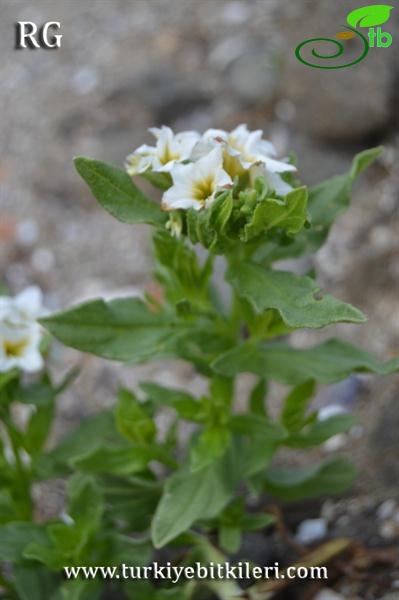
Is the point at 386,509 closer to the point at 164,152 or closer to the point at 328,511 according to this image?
the point at 328,511

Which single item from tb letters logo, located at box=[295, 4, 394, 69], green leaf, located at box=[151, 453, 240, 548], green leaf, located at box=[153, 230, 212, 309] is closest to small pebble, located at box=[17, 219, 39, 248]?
tb letters logo, located at box=[295, 4, 394, 69]

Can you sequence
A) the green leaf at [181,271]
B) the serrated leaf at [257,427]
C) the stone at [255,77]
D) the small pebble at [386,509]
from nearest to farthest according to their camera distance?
the green leaf at [181,271], the serrated leaf at [257,427], the small pebble at [386,509], the stone at [255,77]

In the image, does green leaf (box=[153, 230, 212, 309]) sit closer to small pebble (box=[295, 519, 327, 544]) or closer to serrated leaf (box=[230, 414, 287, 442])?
serrated leaf (box=[230, 414, 287, 442])

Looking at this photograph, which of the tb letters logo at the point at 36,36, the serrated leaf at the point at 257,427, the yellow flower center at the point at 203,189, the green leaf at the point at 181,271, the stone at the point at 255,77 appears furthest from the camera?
the stone at the point at 255,77

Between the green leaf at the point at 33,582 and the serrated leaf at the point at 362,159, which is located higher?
the serrated leaf at the point at 362,159

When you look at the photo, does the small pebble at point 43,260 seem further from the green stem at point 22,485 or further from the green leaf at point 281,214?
the green leaf at point 281,214

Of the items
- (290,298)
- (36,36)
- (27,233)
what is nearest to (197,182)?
(290,298)

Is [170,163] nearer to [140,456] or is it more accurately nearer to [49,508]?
[140,456]

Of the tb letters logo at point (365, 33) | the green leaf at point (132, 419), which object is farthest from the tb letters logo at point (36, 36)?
the green leaf at point (132, 419)
